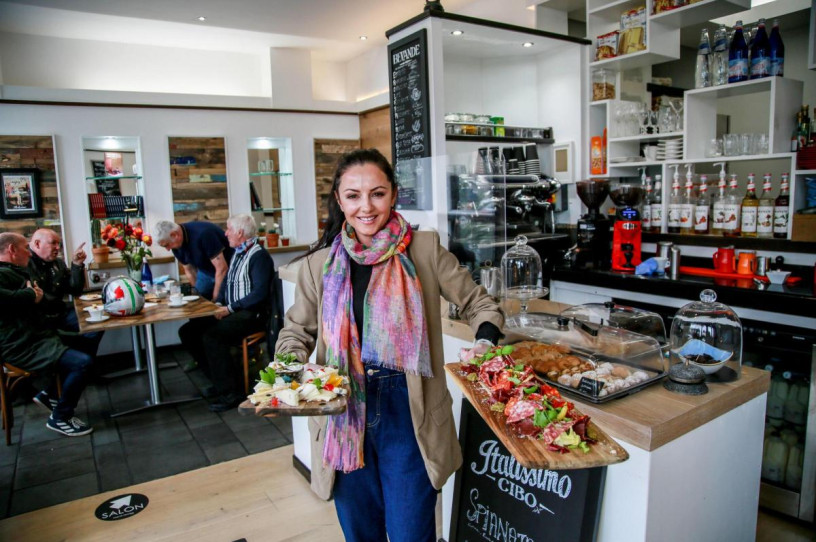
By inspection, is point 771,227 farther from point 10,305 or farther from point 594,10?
point 10,305

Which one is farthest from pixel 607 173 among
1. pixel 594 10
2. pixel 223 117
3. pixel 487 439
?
pixel 223 117

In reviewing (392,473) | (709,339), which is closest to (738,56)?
(709,339)

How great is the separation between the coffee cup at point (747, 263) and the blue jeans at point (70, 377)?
420 centimetres

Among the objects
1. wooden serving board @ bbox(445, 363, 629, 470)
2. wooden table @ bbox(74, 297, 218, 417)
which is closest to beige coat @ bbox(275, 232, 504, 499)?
wooden serving board @ bbox(445, 363, 629, 470)

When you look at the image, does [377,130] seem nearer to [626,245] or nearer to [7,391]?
[626,245]

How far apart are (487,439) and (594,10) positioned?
11.9ft

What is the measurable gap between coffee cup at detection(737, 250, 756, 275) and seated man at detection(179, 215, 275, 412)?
3.23 meters

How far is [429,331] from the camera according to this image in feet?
5.56

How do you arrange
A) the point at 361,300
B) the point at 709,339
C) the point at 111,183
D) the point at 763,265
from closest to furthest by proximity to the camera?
the point at 361,300
the point at 709,339
the point at 763,265
the point at 111,183

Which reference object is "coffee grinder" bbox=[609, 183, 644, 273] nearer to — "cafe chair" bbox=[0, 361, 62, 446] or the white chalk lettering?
the white chalk lettering

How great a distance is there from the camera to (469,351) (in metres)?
1.69

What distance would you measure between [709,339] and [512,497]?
0.80 m

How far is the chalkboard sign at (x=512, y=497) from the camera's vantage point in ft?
5.28

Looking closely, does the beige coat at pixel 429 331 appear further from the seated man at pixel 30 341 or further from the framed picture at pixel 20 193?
the framed picture at pixel 20 193
